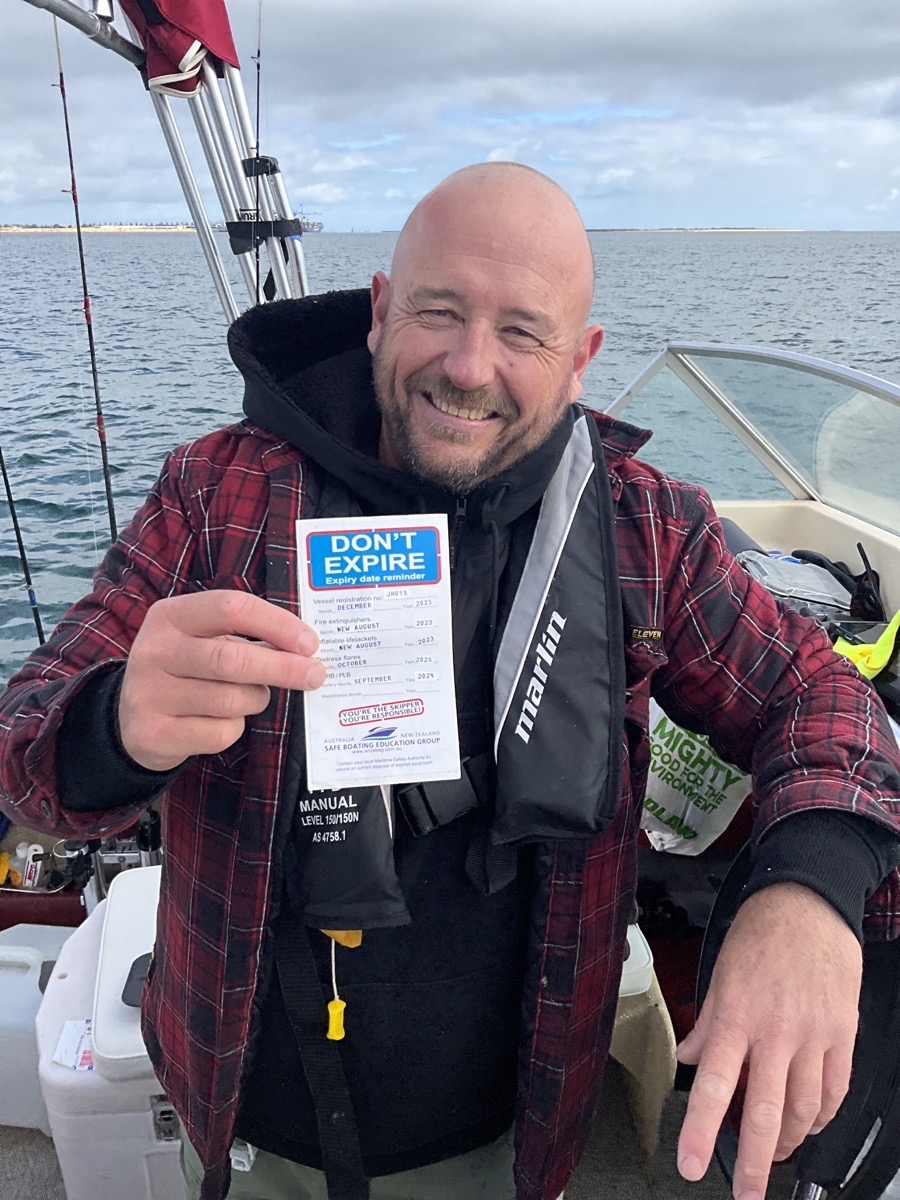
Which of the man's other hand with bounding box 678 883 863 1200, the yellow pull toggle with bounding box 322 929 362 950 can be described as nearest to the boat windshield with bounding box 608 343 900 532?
the man's other hand with bounding box 678 883 863 1200

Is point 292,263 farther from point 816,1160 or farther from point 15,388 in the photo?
point 15,388

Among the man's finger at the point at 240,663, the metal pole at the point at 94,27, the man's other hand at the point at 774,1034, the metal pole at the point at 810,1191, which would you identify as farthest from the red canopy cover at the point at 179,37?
the metal pole at the point at 810,1191

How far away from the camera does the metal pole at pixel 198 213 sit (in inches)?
132

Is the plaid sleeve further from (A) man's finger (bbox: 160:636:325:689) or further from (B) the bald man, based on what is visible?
(A) man's finger (bbox: 160:636:325:689)

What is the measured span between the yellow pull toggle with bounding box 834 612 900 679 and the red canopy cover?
2973mm

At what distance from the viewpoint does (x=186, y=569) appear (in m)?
1.38

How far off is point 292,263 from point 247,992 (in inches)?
123

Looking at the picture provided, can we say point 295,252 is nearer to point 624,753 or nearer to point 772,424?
point 772,424

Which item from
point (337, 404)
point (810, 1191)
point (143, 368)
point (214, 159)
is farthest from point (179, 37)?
point (143, 368)

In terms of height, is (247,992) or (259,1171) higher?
(247,992)

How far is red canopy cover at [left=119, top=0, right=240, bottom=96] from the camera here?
2840 millimetres

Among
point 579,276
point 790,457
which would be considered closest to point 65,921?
point 579,276

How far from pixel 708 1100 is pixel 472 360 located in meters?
1.06

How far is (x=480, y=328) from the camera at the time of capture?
1.45 meters
